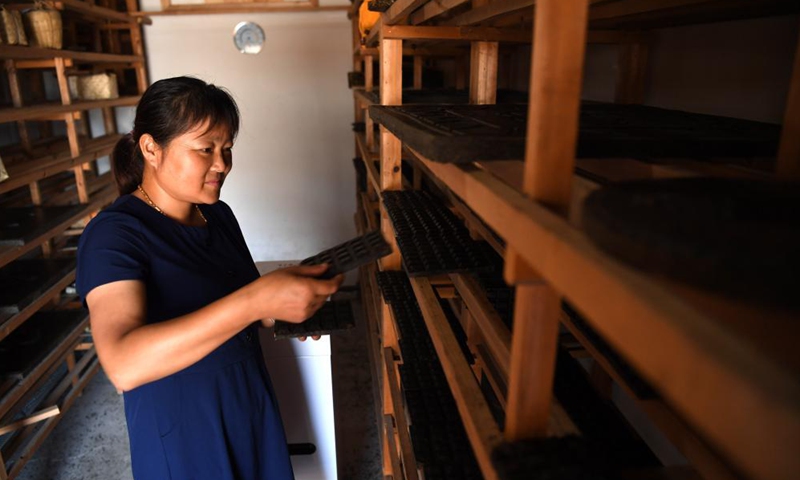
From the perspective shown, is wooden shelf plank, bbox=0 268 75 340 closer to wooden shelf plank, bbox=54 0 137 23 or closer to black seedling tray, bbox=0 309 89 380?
black seedling tray, bbox=0 309 89 380

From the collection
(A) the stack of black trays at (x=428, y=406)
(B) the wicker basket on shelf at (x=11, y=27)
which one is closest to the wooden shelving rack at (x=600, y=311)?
(A) the stack of black trays at (x=428, y=406)

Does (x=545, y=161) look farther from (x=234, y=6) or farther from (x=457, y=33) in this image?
(x=234, y=6)

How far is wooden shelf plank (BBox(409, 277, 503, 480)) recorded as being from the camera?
2.36ft

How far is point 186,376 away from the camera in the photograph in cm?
142

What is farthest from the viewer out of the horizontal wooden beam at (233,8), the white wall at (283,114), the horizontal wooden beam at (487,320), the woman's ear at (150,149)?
the white wall at (283,114)

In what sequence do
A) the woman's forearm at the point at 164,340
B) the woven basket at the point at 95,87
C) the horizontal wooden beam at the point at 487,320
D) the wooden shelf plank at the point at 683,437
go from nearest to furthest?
the wooden shelf plank at the point at 683,437
the horizontal wooden beam at the point at 487,320
the woman's forearm at the point at 164,340
the woven basket at the point at 95,87

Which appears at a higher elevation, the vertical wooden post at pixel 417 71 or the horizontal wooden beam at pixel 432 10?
the horizontal wooden beam at pixel 432 10

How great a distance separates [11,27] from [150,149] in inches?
88.9

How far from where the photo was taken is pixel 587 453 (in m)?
0.65

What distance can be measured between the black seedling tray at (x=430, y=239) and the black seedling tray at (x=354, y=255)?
0.50ft

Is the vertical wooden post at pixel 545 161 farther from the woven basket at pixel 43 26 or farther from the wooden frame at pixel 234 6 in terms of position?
the wooden frame at pixel 234 6

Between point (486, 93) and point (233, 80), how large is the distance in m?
3.35

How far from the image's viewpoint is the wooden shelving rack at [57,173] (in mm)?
2676

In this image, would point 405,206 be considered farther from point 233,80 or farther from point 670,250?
point 233,80
